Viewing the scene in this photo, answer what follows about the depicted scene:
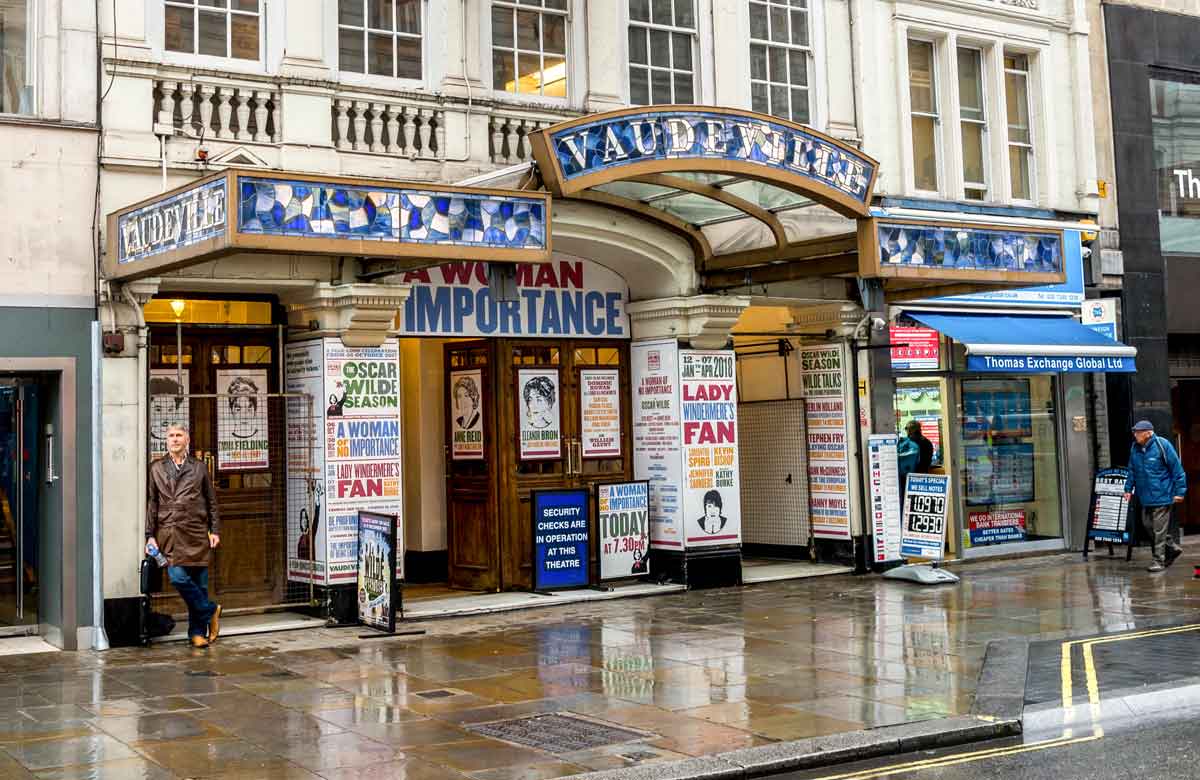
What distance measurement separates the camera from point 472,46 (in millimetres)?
13562

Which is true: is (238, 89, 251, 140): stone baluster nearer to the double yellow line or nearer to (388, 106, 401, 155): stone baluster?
(388, 106, 401, 155): stone baluster

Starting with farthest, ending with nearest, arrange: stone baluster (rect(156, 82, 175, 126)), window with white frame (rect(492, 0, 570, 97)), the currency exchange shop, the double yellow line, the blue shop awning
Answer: the blue shop awning, window with white frame (rect(492, 0, 570, 97)), stone baluster (rect(156, 82, 175, 126)), the currency exchange shop, the double yellow line

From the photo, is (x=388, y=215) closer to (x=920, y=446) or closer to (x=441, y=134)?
(x=441, y=134)

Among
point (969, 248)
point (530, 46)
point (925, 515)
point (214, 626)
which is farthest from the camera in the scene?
point (925, 515)

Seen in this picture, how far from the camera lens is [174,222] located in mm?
10672

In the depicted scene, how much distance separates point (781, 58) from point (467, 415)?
574cm

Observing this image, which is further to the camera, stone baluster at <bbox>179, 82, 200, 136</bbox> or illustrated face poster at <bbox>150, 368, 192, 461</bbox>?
illustrated face poster at <bbox>150, 368, 192, 461</bbox>

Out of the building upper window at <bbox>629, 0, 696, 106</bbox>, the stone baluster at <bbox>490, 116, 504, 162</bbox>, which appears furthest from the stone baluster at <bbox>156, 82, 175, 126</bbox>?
the building upper window at <bbox>629, 0, 696, 106</bbox>

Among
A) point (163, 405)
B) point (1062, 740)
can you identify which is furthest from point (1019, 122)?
point (1062, 740)

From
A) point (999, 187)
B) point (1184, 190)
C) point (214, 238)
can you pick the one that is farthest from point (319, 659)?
point (1184, 190)

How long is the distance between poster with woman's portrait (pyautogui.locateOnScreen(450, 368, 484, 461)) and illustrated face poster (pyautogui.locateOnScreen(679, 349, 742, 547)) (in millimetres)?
2245

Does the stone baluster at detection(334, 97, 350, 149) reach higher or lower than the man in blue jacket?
higher

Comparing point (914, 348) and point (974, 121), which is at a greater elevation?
point (974, 121)

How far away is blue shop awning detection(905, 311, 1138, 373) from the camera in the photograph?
52.7 feet
